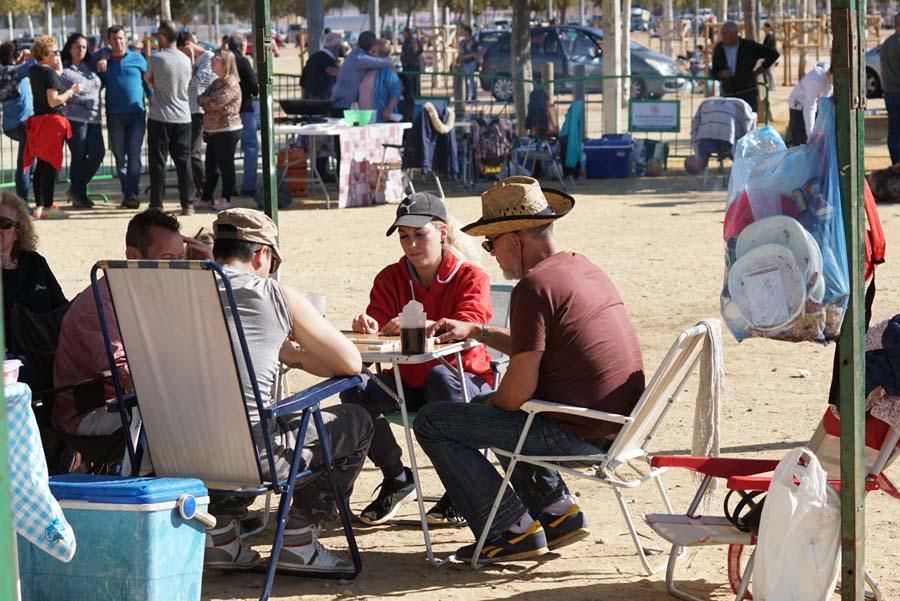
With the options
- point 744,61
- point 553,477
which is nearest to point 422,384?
point 553,477

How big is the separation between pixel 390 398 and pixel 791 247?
2.03 meters

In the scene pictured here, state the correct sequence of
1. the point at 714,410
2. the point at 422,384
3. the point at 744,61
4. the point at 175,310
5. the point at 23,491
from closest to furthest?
the point at 23,491 → the point at 175,310 → the point at 714,410 → the point at 422,384 → the point at 744,61

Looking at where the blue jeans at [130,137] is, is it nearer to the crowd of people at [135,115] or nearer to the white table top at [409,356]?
the crowd of people at [135,115]

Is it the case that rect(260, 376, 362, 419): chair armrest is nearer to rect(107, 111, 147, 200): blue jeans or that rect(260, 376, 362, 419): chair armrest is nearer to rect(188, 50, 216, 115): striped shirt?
rect(188, 50, 216, 115): striped shirt

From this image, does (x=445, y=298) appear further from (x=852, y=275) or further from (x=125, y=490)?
(x=852, y=275)

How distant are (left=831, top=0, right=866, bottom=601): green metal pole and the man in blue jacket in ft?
37.4

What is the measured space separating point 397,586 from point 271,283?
1.09 m

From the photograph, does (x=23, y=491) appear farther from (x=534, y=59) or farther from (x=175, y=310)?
(x=534, y=59)

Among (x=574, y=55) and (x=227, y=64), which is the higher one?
(x=574, y=55)

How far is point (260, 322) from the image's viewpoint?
4.47 metres

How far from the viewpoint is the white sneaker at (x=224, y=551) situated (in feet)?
15.9

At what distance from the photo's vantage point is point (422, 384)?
552cm

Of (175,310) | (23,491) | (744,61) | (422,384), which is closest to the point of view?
(23,491)

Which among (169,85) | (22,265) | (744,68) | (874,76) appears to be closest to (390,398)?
(22,265)
